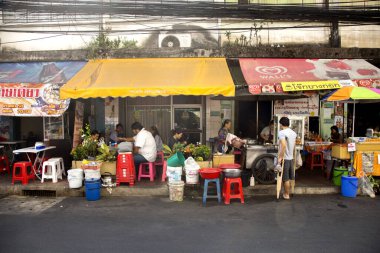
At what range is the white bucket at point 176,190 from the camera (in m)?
7.75

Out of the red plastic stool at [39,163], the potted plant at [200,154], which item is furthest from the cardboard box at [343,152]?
the red plastic stool at [39,163]

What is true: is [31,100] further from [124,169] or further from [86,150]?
[124,169]

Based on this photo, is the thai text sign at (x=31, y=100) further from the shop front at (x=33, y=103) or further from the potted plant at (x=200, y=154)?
the potted plant at (x=200, y=154)

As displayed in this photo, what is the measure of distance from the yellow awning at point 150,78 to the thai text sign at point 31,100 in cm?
54

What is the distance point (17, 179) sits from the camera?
8875mm

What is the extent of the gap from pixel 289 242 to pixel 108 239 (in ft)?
9.63

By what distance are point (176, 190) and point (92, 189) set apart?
198 cm

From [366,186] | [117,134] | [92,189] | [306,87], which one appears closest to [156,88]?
[117,134]

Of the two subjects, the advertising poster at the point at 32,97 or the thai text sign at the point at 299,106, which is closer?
the advertising poster at the point at 32,97

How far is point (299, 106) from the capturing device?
464 inches

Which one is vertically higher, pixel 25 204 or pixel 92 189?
pixel 92 189

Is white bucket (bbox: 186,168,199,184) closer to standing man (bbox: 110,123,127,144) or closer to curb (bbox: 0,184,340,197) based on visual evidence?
curb (bbox: 0,184,340,197)

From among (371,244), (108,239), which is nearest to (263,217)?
(371,244)

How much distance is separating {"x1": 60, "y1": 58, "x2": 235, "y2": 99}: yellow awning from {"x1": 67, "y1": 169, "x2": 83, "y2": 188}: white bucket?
1959 millimetres
